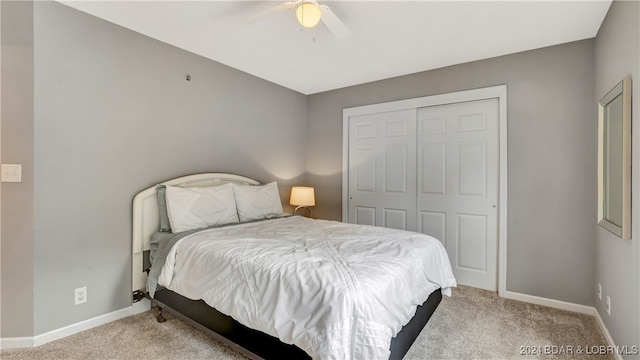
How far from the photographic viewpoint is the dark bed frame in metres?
1.59

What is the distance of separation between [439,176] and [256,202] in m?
2.09

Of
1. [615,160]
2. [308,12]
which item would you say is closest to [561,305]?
[615,160]

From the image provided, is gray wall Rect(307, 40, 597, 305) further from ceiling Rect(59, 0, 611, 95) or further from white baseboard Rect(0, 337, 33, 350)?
white baseboard Rect(0, 337, 33, 350)

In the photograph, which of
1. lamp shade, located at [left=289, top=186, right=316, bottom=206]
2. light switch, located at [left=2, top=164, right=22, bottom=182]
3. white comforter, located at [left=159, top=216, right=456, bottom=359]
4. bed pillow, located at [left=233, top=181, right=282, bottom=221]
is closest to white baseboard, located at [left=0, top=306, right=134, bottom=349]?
white comforter, located at [left=159, top=216, right=456, bottom=359]

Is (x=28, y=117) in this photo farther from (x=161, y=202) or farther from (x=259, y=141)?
(x=259, y=141)

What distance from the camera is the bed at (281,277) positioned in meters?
1.36

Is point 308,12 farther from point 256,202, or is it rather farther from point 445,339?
point 445,339

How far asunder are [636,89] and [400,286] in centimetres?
171

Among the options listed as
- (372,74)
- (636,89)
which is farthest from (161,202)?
(636,89)

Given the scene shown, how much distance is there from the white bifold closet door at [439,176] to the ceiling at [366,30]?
656 millimetres

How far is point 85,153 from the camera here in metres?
2.26

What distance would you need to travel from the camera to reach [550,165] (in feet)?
8.97

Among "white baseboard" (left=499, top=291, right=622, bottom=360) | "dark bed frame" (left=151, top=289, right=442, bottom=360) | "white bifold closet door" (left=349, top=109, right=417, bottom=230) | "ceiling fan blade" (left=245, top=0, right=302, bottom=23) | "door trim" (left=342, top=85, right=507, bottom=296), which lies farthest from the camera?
"white bifold closet door" (left=349, top=109, right=417, bottom=230)

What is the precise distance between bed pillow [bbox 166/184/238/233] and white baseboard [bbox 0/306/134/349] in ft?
2.72
